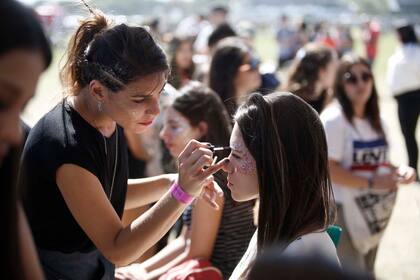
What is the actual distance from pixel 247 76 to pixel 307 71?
0.61 metres

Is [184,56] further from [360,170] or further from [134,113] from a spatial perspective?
[134,113]

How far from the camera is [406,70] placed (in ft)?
27.1

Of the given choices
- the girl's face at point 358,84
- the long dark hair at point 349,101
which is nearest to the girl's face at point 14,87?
the long dark hair at point 349,101

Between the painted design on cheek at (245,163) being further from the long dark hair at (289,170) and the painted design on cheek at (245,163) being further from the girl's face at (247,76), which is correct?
the girl's face at (247,76)

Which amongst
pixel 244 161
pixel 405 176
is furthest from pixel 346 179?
pixel 244 161

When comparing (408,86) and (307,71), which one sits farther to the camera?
(408,86)

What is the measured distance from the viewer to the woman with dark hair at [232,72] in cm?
478

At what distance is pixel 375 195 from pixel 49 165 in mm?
2478

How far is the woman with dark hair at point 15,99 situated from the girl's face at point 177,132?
87.3 inches

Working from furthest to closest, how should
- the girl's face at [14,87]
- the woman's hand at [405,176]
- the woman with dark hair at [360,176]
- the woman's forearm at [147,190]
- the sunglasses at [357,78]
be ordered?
the sunglasses at [357,78]
the woman with dark hair at [360,176]
the woman's hand at [405,176]
the woman's forearm at [147,190]
the girl's face at [14,87]

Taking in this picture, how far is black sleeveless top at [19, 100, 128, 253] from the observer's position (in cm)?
195

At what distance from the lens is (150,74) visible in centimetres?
213

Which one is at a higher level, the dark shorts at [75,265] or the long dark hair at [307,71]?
the dark shorts at [75,265]

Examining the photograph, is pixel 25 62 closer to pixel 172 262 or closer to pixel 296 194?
pixel 296 194
